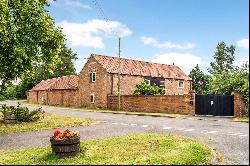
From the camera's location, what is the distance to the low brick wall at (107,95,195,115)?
34375 millimetres

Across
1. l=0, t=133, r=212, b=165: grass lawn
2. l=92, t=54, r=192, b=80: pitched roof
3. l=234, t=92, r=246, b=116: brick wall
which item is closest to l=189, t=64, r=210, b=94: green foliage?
l=92, t=54, r=192, b=80: pitched roof

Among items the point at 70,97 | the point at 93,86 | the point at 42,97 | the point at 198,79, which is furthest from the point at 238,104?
the point at 42,97

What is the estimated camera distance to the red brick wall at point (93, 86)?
4528cm

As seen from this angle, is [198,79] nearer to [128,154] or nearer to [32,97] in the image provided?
[32,97]

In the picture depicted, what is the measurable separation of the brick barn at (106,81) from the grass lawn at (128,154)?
31980mm

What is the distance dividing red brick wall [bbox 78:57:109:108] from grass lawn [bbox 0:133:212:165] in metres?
31.6

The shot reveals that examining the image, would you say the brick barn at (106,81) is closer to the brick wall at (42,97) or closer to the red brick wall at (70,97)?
the red brick wall at (70,97)

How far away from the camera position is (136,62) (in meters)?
52.7

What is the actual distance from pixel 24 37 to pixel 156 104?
62.2ft

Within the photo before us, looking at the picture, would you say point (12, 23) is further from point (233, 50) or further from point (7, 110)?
point (233, 50)

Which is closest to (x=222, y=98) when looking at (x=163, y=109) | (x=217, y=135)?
(x=163, y=109)

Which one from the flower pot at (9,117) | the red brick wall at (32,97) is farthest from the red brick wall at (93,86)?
the flower pot at (9,117)

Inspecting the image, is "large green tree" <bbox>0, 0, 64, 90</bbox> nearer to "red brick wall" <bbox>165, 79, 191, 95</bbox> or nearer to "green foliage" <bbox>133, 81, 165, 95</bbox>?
"green foliage" <bbox>133, 81, 165, 95</bbox>

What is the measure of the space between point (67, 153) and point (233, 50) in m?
85.7
